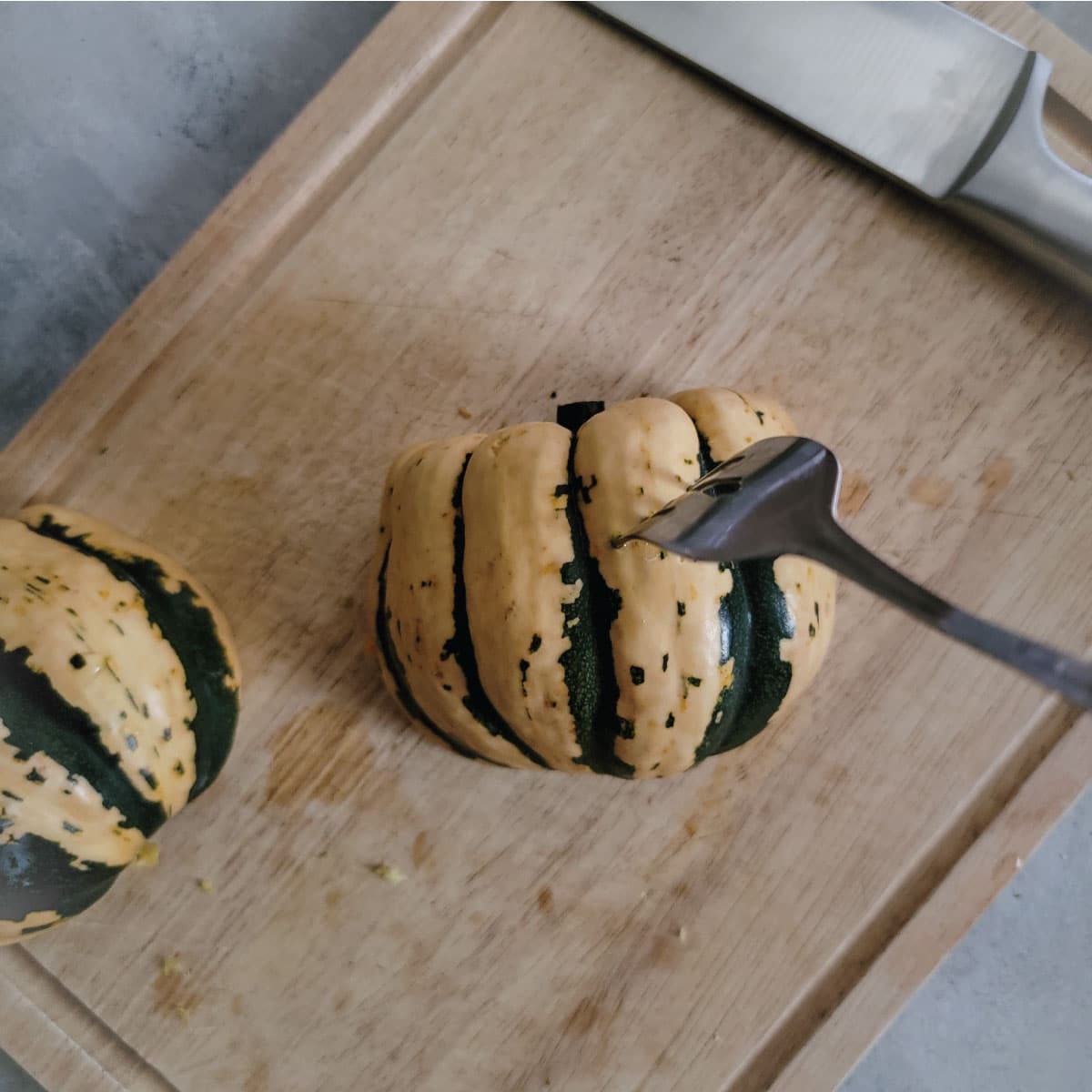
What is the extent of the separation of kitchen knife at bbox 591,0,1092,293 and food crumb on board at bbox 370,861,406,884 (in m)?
0.91

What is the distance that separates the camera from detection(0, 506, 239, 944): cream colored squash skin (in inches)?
29.7

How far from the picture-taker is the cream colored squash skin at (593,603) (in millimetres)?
714

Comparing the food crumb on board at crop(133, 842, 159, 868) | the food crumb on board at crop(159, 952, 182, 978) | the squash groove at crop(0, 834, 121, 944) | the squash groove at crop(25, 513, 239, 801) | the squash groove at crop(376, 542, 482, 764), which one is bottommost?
the food crumb on board at crop(159, 952, 182, 978)

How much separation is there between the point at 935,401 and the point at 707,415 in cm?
35

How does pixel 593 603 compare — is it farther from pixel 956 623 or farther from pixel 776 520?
pixel 956 623

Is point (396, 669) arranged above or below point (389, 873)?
above

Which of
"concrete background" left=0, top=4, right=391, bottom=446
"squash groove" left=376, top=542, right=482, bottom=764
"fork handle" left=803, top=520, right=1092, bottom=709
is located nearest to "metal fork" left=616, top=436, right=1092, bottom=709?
"fork handle" left=803, top=520, right=1092, bottom=709

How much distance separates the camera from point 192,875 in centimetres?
97

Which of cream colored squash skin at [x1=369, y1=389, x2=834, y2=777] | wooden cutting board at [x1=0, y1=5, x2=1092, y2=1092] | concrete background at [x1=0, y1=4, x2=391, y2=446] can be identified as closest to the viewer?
cream colored squash skin at [x1=369, y1=389, x2=834, y2=777]

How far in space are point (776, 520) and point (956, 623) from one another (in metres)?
0.14

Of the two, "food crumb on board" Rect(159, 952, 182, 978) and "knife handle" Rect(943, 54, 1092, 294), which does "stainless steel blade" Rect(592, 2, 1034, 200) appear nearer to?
"knife handle" Rect(943, 54, 1092, 294)

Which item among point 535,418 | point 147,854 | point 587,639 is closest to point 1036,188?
point 535,418

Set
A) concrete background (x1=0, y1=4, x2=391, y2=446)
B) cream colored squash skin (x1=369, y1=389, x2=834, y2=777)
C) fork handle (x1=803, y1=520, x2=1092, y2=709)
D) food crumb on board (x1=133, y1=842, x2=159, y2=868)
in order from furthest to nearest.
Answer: concrete background (x1=0, y1=4, x2=391, y2=446) → food crumb on board (x1=133, y1=842, x2=159, y2=868) → cream colored squash skin (x1=369, y1=389, x2=834, y2=777) → fork handle (x1=803, y1=520, x2=1092, y2=709)

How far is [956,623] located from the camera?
0.46 m
